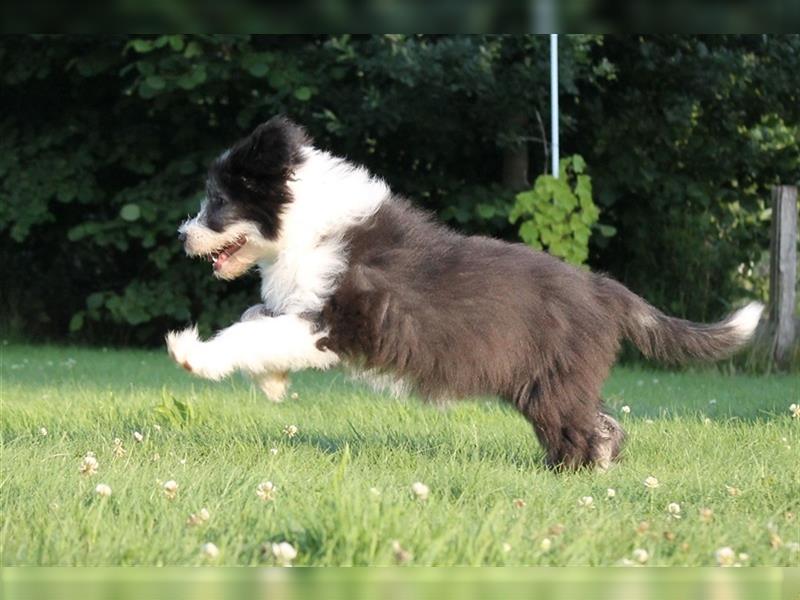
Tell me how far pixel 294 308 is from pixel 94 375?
6.07m

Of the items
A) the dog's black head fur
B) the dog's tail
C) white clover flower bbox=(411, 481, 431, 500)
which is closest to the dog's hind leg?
the dog's black head fur

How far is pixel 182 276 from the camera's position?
48.3 feet

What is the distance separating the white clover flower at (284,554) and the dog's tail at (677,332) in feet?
9.73

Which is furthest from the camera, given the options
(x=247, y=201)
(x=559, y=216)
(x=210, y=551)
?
(x=559, y=216)

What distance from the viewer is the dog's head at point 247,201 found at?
18.4 ft

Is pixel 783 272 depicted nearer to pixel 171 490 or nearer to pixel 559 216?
pixel 559 216

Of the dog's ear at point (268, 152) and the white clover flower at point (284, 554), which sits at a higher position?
the dog's ear at point (268, 152)

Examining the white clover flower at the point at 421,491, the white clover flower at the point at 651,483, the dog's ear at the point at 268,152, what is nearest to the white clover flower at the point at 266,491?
the white clover flower at the point at 421,491

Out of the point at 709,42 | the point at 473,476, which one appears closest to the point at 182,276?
the point at 709,42

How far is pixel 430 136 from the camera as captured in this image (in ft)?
46.0

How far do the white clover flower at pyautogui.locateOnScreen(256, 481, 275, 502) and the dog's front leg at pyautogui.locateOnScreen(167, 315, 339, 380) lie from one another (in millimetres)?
919

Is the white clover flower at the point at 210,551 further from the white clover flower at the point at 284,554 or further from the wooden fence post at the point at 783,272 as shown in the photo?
the wooden fence post at the point at 783,272

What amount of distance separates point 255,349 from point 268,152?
1.08 metres

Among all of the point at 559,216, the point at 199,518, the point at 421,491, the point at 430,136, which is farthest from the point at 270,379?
the point at 430,136
